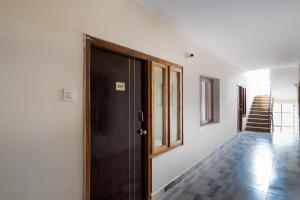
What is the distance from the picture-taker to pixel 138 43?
2518 mm

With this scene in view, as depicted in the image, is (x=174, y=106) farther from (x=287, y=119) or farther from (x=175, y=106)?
(x=287, y=119)

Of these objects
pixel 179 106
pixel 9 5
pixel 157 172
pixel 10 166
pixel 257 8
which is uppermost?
pixel 257 8

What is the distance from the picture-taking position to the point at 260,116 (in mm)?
9742

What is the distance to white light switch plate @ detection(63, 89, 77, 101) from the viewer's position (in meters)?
1.68

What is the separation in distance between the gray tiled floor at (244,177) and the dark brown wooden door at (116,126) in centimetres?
80

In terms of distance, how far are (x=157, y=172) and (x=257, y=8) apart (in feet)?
8.60

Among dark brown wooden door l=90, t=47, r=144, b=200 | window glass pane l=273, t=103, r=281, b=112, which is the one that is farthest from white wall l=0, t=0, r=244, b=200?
window glass pane l=273, t=103, r=281, b=112

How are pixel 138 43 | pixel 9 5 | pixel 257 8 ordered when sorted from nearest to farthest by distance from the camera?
1. pixel 9 5
2. pixel 138 43
3. pixel 257 8

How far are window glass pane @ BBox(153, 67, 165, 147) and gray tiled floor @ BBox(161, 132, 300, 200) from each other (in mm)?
834

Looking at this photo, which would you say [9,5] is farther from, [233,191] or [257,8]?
[233,191]

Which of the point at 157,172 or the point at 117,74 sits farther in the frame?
the point at 157,172

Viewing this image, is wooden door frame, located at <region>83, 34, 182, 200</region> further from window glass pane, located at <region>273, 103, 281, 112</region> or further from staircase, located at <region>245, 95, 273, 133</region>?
window glass pane, located at <region>273, 103, 281, 112</region>

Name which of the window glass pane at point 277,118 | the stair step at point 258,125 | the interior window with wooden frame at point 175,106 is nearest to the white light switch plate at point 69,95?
the interior window with wooden frame at point 175,106

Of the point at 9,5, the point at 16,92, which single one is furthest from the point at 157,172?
the point at 9,5
